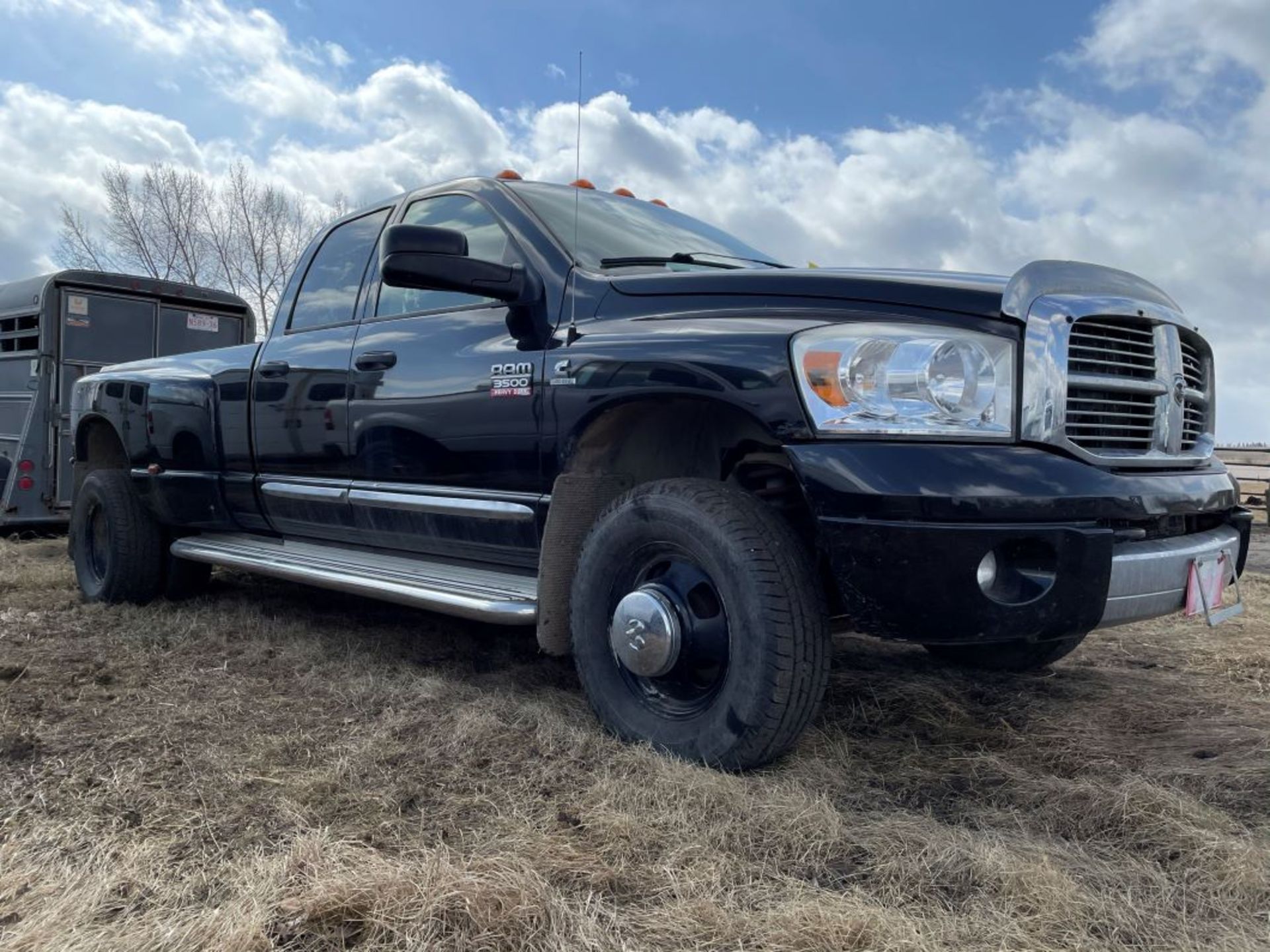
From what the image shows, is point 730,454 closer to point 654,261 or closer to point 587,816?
point 654,261

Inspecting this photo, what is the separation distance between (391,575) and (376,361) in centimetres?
81

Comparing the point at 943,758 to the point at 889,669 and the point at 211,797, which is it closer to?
the point at 889,669

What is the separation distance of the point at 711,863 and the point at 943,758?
42.2 inches

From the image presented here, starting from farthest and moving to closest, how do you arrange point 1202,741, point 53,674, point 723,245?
point 723,245
point 53,674
point 1202,741

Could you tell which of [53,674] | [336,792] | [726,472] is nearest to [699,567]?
[726,472]

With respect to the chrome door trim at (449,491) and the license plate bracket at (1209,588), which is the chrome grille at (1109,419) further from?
the chrome door trim at (449,491)

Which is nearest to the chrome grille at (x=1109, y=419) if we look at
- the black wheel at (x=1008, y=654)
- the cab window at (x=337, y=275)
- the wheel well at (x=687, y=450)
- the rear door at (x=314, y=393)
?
the wheel well at (x=687, y=450)

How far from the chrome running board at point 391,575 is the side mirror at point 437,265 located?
957 millimetres

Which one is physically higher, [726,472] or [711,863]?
[726,472]

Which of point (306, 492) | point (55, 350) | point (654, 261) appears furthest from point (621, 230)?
point (55, 350)

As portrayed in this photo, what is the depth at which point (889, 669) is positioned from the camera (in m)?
3.88

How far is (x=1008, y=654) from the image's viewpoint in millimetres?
3805

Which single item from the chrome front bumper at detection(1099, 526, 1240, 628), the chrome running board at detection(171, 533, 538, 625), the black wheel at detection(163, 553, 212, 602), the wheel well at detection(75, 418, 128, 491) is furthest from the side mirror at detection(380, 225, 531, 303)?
the wheel well at detection(75, 418, 128, 491)

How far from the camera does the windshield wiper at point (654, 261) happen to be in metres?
3.34
